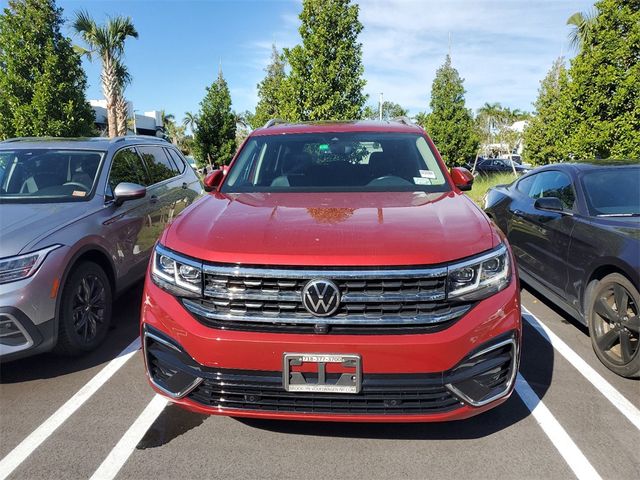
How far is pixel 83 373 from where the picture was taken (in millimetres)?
3592

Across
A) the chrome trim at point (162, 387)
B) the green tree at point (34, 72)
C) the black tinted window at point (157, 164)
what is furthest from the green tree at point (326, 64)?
the chrome trim at point (162, 387)

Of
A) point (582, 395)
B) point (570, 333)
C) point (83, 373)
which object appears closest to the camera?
point (582, 395)

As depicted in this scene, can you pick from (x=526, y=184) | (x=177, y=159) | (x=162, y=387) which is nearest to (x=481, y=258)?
(x=162, y=387)

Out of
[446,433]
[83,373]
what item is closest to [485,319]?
[446,433]

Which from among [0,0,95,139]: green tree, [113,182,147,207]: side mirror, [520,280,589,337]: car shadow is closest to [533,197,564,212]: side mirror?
[520,280,589,337]: car shadow

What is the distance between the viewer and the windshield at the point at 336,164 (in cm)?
352

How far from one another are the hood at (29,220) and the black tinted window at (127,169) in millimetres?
701

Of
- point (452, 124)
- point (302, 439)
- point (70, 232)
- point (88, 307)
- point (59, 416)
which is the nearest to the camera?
point (302, 439)

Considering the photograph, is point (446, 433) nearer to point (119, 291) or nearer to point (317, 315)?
point (317, 315)

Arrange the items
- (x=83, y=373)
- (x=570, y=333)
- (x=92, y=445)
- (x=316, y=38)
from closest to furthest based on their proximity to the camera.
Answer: (x=92, y=445)
(x=83, y=373)
(x=570, y=333)
(x=316, y=38)

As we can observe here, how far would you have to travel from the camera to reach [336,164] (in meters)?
3.75

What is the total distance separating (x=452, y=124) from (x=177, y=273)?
24002 millimetres

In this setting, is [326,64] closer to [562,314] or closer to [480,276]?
[562,314]

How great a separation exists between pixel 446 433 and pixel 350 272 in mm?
1251
